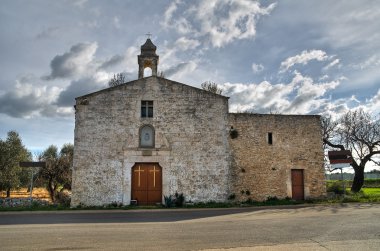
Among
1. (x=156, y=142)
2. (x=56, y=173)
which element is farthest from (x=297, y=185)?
(x=56, y=173)

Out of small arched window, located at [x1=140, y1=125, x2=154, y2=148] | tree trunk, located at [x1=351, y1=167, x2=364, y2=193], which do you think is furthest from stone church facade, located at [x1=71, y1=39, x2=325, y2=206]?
tree trunk, located at [x1=351, y1=167, x2=364, y2=193]

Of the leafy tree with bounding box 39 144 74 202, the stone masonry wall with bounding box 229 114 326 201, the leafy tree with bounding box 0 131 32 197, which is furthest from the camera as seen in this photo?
the leafy tree with bounding box 0 131 32 197

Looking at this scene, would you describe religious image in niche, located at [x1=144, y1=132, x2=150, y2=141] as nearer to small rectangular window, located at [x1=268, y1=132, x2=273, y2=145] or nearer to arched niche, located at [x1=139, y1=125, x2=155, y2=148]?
arched niche, located at [x1=139, y1=125, x2=155, y2=148]

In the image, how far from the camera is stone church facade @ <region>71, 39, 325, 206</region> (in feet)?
59.1

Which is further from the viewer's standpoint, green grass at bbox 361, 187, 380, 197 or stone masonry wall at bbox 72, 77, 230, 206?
green grass at bbox 361, 187, 380, 197

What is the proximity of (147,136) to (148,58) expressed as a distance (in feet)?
15.6

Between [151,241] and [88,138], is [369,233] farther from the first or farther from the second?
[88,138]

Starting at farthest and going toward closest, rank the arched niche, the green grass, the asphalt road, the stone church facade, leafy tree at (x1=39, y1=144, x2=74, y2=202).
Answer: leafy tree at (x1=39, y1=144, x2=74, y2=202), the green grass, the arched niche, the stone church facade, the asphalt road

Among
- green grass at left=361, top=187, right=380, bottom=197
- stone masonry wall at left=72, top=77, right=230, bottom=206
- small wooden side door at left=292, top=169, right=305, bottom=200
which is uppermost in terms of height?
stone masonry wall at left=72, top=77, right=230, bottom=206

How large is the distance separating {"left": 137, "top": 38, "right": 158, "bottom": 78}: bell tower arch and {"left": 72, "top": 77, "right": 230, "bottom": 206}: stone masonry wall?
1102 mm

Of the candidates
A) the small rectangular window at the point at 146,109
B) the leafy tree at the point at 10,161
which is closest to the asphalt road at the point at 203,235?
the small rectangular window at the point at 146,109

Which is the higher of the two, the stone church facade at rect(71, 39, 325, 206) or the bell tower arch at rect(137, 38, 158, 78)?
the bell tower arch at rect(137, 38, 158, 78)

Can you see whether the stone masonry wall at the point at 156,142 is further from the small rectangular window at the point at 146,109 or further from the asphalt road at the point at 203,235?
the asphalt road at the point at 203,235

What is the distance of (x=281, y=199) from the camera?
19.7 m
